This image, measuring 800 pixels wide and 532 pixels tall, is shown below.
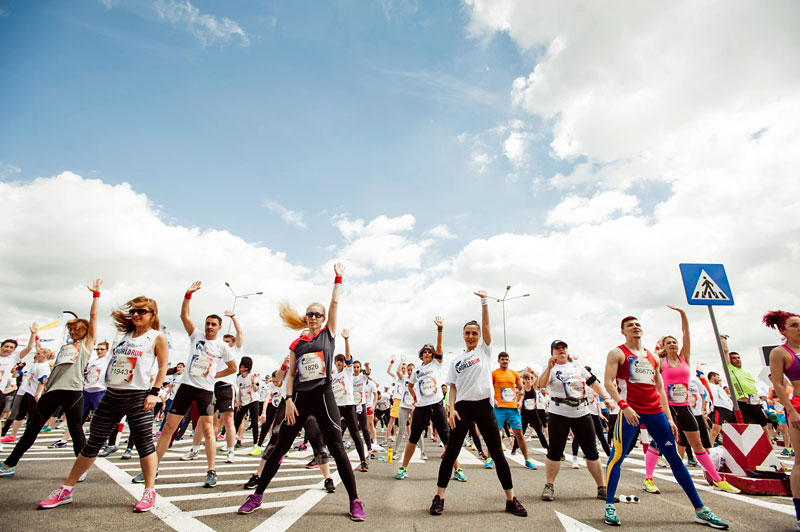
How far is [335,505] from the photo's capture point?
4.62 meters

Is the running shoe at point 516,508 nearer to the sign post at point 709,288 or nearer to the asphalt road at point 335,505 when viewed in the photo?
the asphalt road at point 335,505

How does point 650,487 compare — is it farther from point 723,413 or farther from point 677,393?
point 723,413

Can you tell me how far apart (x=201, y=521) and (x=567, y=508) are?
4006 millimetres

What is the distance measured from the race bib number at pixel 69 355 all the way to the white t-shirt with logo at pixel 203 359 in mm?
1469

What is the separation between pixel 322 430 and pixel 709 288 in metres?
6.95

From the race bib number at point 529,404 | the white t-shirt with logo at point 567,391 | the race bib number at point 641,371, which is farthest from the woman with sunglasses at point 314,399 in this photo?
the race bib number at point 529,404

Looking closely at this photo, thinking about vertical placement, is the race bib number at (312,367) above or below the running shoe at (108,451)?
above

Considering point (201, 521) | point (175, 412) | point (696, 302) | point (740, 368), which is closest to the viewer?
point (201, 521)

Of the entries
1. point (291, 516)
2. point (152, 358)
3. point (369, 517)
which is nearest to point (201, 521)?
point (291, 516)

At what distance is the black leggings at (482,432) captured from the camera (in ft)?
14.9

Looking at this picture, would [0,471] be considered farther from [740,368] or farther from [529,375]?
[740,368]

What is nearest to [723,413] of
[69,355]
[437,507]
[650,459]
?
[650,459]

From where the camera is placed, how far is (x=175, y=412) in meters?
5.61

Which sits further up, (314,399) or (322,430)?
(314,399)
